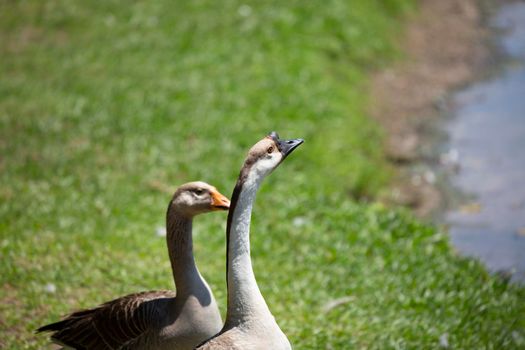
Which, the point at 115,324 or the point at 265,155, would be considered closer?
the point at 265,155

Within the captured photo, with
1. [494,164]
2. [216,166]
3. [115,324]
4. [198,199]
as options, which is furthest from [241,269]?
[494,164]

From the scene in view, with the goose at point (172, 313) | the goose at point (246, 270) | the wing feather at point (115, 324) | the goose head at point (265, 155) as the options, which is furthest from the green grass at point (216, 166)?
the goose head at point (265, 155)

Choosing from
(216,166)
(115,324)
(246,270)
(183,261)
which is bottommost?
(115,324)

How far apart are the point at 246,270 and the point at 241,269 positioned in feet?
0.09

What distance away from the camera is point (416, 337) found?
541 centimetres

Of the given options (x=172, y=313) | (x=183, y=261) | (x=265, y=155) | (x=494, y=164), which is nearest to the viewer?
(x=265, y=155)

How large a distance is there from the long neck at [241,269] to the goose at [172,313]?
1.72 ft

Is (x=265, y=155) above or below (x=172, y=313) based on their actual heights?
above

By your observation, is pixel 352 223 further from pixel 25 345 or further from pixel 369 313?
pixel 25 345

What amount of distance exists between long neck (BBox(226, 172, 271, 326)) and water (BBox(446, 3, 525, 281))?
361cm

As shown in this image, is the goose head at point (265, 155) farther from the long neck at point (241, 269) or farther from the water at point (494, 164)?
the water at point (494, 164)

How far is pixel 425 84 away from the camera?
1112 cm

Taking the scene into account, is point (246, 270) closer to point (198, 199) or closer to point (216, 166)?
point (198, 199)

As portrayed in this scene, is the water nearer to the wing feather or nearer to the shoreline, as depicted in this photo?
the shoreline
